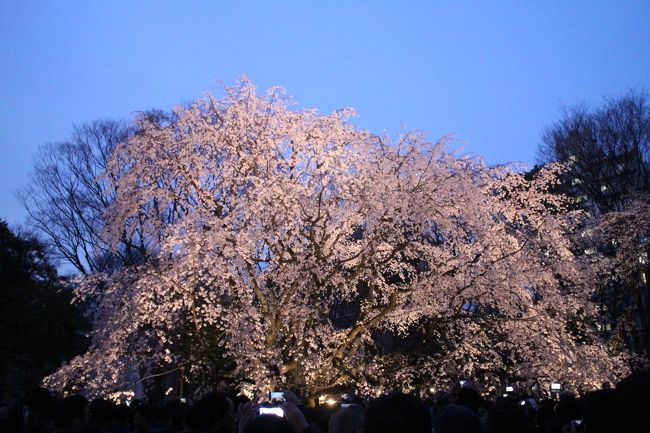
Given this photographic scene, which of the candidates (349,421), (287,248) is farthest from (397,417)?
(287,248)

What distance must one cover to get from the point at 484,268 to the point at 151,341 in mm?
9320

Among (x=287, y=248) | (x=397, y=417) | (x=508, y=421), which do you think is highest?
(x=287, y=248)

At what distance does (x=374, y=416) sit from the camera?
2.74 meters

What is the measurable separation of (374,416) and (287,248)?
35.1 ft

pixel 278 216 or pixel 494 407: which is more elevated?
pixel 278 216

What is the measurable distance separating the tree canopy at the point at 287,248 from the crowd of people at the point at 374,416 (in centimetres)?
496

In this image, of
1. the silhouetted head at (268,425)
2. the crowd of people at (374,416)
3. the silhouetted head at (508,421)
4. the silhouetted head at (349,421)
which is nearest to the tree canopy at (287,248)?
the crowd of people at (374,416)

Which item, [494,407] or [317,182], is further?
[317,182]

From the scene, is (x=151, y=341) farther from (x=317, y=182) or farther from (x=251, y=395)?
(x=317, y=182)

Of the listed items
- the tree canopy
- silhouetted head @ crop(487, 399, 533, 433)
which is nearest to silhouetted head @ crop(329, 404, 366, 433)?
silhouetted head @ crop(487, 399, 533, 433)

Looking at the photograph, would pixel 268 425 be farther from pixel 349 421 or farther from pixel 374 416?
pixel 349 421

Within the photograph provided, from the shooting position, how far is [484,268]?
14.4 metres

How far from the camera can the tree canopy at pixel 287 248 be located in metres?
13.2

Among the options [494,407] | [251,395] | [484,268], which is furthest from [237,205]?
[494,407]
